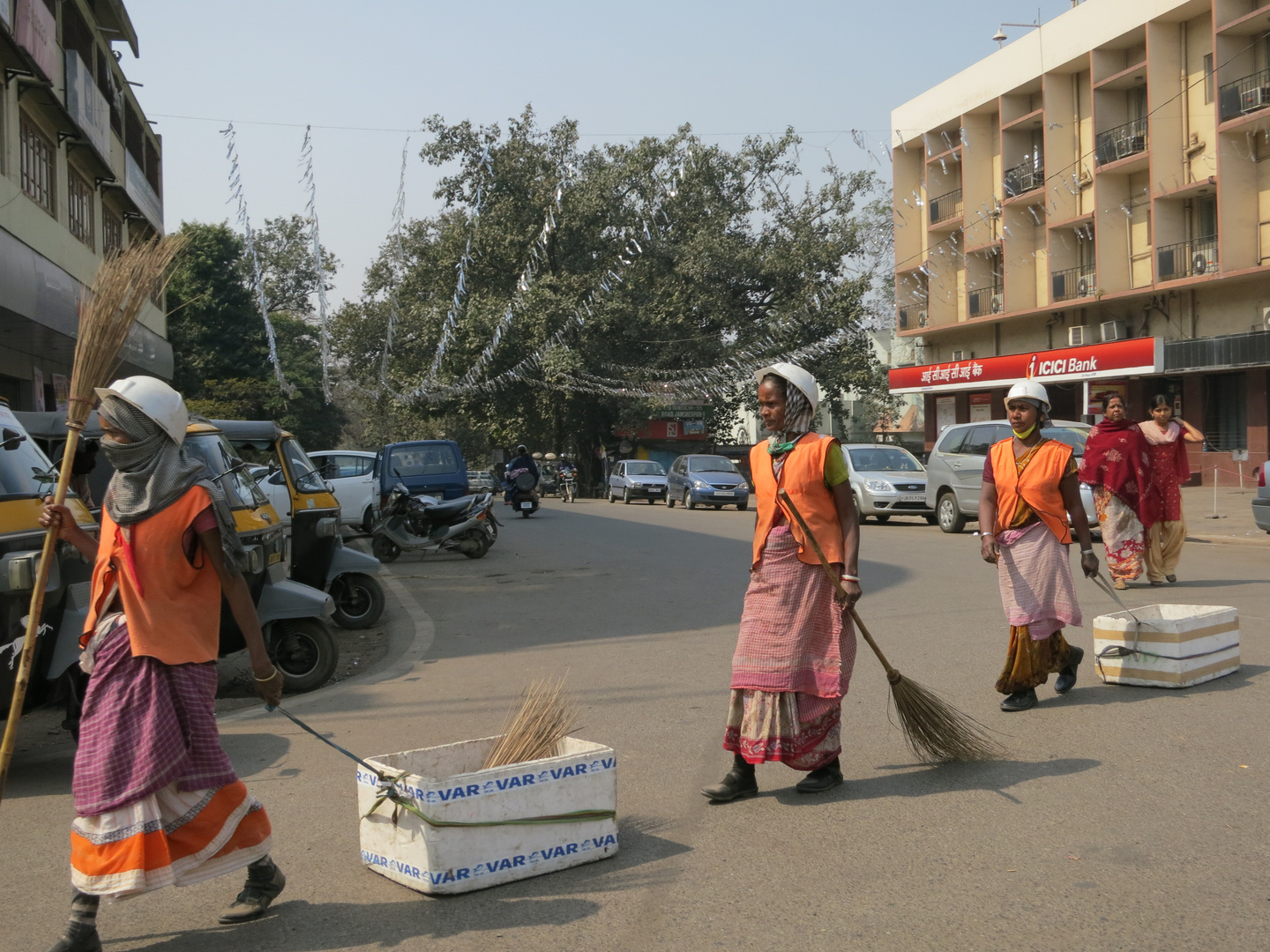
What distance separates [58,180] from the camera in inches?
845

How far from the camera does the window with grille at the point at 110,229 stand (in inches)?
1039

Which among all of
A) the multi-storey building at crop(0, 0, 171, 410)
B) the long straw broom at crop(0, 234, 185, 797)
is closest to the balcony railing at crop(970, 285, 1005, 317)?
the multi-storey building at crop(0, 0, 171, 410)

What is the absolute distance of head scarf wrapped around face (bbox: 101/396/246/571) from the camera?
3.56 meters

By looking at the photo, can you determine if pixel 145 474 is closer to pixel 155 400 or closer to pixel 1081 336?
pixel 155 400

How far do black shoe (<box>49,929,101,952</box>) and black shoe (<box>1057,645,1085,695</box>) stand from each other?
5.11 metres

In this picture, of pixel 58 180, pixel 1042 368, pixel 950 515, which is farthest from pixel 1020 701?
pixel 1042 368

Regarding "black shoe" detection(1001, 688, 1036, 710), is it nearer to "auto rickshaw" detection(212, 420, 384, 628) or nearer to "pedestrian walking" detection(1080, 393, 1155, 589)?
"pedestrian walking" detection(1080, 393, 1155, 589)

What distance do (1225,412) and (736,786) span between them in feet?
94.9

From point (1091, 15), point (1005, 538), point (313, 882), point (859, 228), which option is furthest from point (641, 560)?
point (859, 228)

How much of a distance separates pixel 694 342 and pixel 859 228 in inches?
306

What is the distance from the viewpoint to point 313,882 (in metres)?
4.14

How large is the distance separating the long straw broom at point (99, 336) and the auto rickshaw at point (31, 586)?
4.50ft

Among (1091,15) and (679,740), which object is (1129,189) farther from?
(679,740)

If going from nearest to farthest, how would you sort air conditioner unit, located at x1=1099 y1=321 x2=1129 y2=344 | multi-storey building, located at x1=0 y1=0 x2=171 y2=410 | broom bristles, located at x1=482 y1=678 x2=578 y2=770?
broom bristles, located at x1=482 y1=678 x2=578 y2=770
multi-storey building, located at x1=0 y1=0 x2=171 y2=410
air conditioner unit, located at x1=1099 y1=321 x2=1129 y2=344
